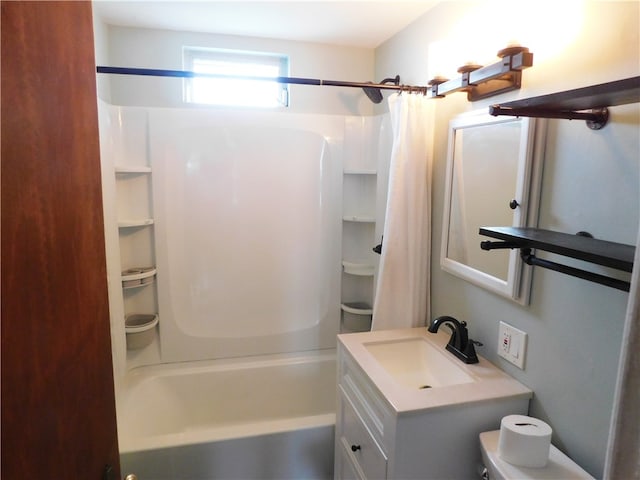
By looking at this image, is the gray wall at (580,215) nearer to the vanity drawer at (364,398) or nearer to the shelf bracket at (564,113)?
the shelf bracket at (564,113)

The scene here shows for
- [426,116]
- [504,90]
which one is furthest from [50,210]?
[426,116]

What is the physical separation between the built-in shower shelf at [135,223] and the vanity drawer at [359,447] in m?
1.44

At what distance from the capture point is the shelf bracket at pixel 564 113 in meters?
1.02

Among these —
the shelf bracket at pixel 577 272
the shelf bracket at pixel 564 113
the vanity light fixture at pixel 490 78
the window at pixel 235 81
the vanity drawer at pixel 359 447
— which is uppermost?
the window at pixel 235 81

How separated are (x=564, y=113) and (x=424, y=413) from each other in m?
0.94

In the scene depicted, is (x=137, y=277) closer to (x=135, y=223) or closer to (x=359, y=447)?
(x=135, y=223)

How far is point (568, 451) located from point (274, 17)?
2192 mm

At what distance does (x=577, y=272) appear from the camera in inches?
40.3

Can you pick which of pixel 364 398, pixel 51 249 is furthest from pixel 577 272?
pixel 51 249

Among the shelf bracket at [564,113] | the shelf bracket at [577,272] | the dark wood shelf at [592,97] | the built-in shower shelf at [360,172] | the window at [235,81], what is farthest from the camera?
the built-in shower shelf at [360,172]

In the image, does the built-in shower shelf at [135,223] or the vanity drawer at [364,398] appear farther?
the built-in shower shelf at [135,223]

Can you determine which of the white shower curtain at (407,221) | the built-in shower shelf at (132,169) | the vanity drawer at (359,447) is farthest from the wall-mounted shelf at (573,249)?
the built-in shower shelf at (132,169)

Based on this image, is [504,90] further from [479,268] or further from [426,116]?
[479,268]

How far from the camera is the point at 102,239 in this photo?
32.5 inches
